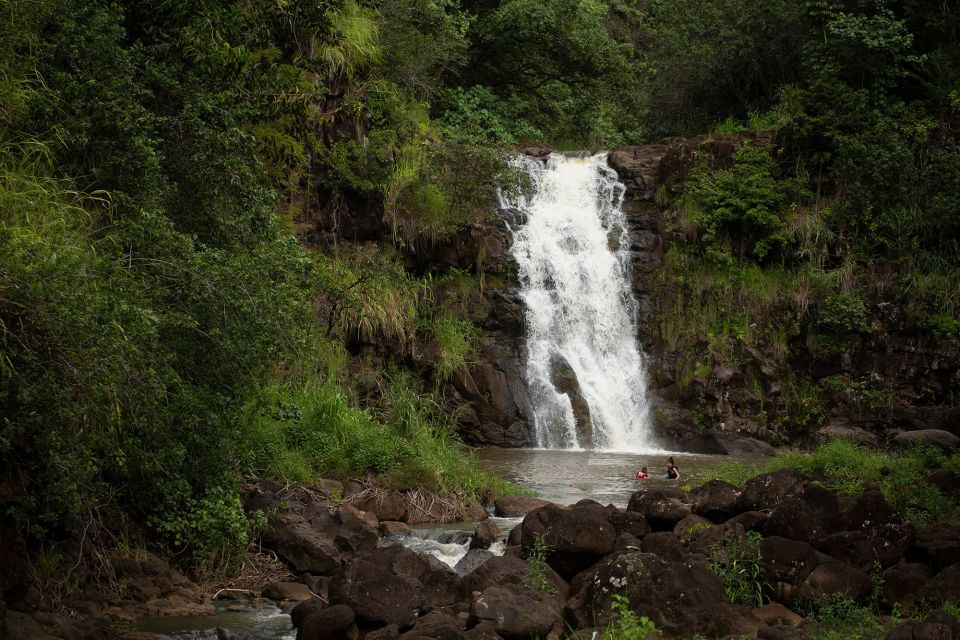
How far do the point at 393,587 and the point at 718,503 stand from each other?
4.01 meters

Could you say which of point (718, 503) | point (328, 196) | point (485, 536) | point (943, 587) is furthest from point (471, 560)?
point (328, 196)

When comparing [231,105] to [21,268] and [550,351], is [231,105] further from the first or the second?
[550,351]

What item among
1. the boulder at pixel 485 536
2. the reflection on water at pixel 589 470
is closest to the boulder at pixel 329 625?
the boulder at pixel 485 536

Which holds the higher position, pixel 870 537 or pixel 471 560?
pixel 870 537

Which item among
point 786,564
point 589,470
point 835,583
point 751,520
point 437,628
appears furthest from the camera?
point 589,470

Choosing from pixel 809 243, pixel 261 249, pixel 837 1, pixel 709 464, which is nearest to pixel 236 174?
pixel 261 249

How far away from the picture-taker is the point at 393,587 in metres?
7.74

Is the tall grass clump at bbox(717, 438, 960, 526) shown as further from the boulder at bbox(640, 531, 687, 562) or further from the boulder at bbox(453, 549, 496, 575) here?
the boulder at bbox(453, 549, 496, 575)

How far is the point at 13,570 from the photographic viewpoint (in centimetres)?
689

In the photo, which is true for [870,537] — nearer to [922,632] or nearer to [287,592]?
[922,632]

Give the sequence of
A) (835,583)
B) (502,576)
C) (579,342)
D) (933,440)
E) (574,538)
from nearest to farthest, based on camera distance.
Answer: (835,583) → (502,576) → (574,538) → (933,440) → (579,342)

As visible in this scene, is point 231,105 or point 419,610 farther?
point 231,105

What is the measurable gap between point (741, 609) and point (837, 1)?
20.3m

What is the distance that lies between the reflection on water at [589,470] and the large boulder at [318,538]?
3909 mm
